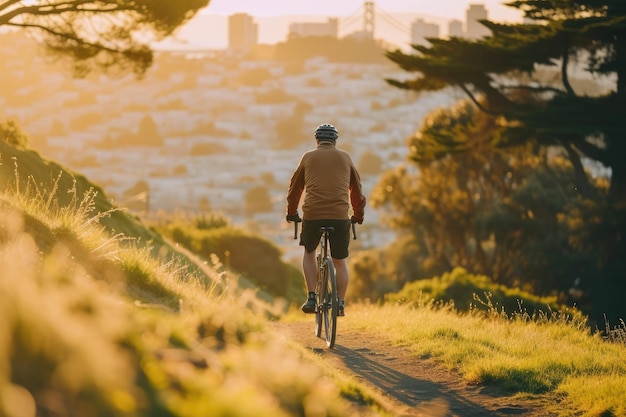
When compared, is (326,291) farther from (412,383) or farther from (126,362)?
(126,362)

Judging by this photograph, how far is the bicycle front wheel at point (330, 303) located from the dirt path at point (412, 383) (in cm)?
16

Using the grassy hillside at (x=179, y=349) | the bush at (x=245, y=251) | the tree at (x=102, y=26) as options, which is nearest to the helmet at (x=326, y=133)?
the grassy hillside at (x=179, y=349)

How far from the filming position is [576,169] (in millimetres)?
31125

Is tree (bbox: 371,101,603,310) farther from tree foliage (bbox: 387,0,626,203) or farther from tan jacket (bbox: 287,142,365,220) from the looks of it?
tan jacket (bbox: 287,142,365,220)

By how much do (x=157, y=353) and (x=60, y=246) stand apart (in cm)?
483

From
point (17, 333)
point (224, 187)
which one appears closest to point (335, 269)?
point (17, 333)

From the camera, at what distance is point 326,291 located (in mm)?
10219

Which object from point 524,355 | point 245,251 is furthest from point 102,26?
point 524,355

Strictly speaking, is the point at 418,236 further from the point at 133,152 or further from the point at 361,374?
the point at 133,152

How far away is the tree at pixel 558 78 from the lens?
89.5 ft

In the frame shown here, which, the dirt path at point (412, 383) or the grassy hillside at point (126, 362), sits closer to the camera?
the grassy hillside at point (126, 362)

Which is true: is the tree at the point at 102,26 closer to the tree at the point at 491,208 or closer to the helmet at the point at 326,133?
the tree at the point at 491,208

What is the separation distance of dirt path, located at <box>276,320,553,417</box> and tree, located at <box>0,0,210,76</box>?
14.5m

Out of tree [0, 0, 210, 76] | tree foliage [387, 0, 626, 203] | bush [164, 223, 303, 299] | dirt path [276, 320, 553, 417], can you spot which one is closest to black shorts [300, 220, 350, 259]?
dirt path [276, 320, 553, 417]
